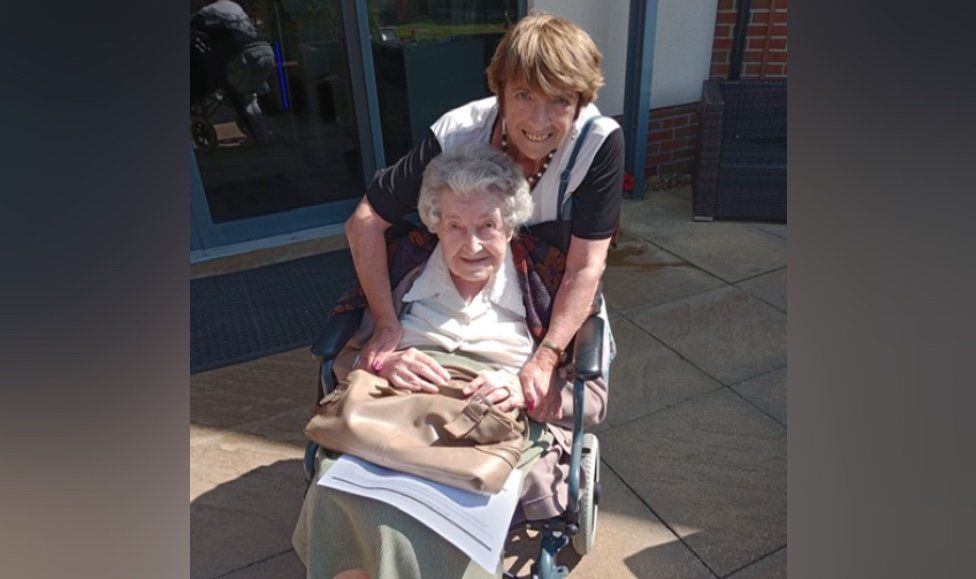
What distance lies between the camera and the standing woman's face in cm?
179

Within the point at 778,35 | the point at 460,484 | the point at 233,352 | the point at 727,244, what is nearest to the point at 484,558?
the point at 460,484

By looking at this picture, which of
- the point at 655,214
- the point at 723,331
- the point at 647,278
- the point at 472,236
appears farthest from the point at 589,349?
the point at 655,214

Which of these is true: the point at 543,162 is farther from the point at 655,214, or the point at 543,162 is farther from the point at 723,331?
the point at 655,214

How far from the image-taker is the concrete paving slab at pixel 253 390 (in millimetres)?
2902

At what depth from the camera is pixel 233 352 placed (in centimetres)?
331

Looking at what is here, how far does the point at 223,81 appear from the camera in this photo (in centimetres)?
423

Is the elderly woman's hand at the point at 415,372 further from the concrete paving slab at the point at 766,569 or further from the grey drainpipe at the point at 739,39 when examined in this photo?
the grey drainpipe at the point at 739,39

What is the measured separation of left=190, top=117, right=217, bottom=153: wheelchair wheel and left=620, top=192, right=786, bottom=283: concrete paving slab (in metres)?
2.77

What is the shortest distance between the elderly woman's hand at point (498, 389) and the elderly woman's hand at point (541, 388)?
28mm

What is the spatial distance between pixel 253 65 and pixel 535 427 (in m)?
3.35

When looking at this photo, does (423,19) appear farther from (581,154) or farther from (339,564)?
(339,564)

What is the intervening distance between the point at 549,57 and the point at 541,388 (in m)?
0.88

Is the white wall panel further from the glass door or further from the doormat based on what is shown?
the doormat

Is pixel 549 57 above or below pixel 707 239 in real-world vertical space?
above
